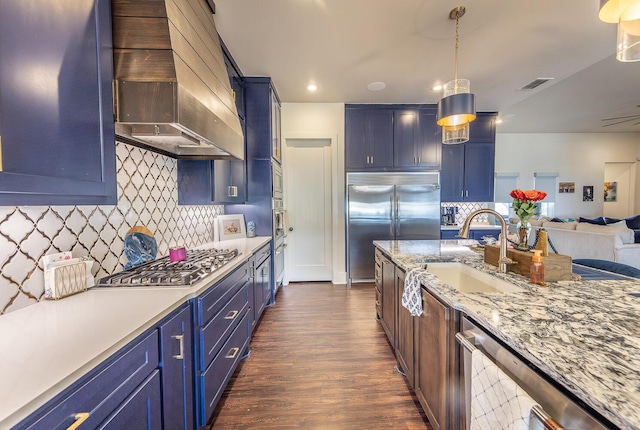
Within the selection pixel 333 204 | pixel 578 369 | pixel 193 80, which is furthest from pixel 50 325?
pixel 333 204

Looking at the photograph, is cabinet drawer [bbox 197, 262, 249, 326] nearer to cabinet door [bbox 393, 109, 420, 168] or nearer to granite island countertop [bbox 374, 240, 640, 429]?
granite island countertop [bbox 374, 240, 640, 429]

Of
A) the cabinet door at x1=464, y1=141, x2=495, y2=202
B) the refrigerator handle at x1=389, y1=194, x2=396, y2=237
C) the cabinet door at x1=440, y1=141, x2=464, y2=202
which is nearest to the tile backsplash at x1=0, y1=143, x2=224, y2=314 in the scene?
the refrigerator handle at x1=389, y1=194, x2=396, y2=237

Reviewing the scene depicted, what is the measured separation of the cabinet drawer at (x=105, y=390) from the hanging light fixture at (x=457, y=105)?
238 cm

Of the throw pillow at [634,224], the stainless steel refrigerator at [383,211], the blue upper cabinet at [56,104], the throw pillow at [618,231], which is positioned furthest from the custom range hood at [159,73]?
the throw pillow at [634,224]

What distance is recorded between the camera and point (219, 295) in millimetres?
1543

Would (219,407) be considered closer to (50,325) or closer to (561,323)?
(50,325)

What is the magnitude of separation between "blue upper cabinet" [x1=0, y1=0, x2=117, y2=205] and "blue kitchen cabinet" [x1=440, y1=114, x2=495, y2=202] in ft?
14.9

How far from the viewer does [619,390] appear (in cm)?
54

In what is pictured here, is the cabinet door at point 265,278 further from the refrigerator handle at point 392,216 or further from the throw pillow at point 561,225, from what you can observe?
the throw pillow at point 561,225

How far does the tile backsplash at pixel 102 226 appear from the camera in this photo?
104 centimetres

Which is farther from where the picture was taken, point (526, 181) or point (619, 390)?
point (526, 181)

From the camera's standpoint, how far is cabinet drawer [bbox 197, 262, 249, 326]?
1329 millimetres

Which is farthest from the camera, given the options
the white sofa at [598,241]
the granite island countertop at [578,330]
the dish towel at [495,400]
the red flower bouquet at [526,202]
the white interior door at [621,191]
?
the white interior door at [621,191]

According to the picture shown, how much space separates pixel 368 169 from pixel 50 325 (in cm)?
384
